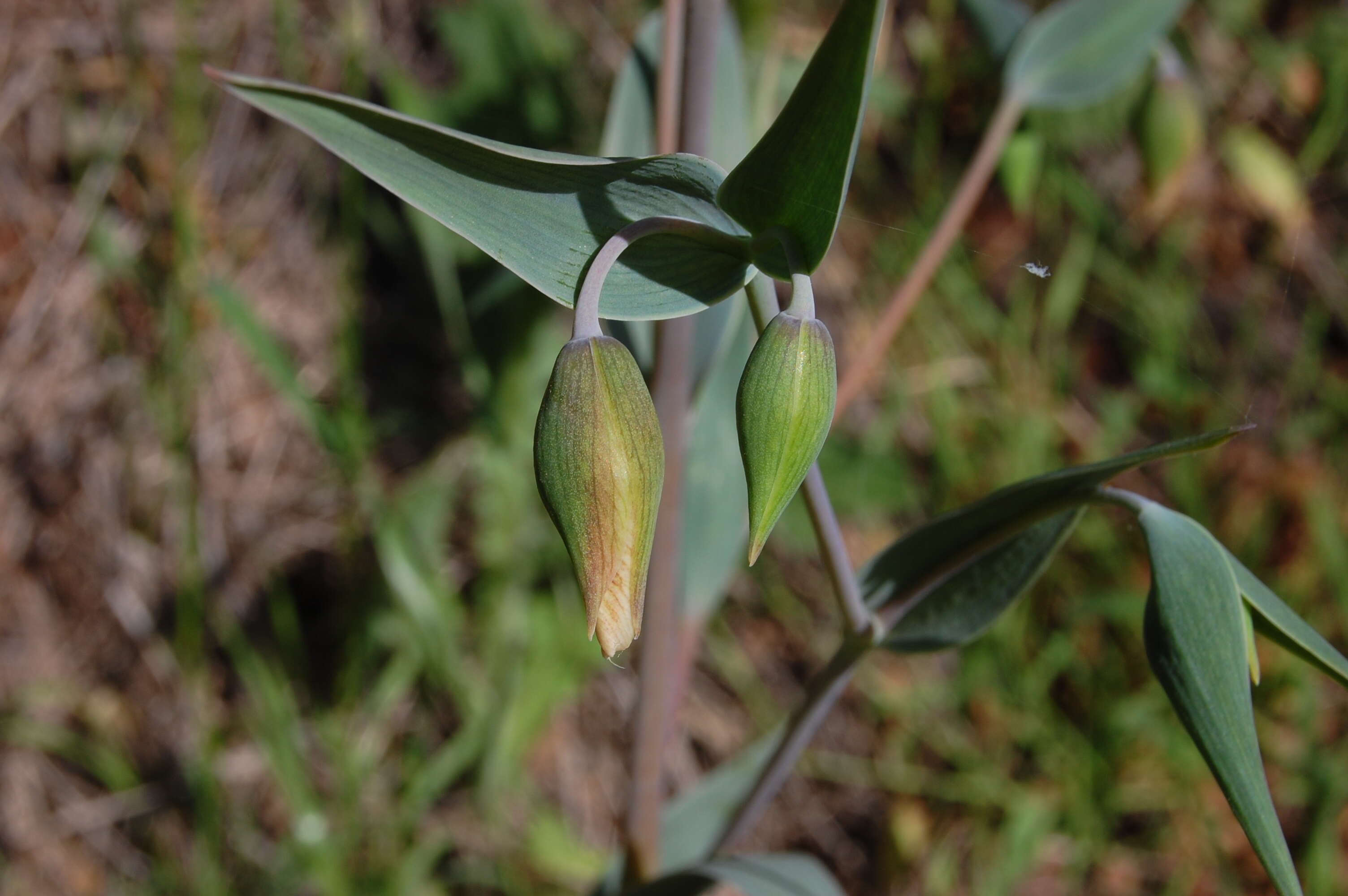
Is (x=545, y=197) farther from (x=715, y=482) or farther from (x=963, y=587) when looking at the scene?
(x=715, y=482)

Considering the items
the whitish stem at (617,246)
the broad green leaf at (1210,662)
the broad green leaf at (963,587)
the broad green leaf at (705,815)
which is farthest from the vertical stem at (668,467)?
the broad green leaf at (1210,662)

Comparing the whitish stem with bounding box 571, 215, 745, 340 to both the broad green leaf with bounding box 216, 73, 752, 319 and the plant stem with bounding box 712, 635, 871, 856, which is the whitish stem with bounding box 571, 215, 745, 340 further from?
the plant stem with bounding box 712, 635, 871, 856

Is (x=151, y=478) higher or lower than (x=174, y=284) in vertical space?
lower

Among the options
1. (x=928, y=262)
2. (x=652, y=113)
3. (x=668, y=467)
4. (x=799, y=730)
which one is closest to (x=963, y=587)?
(x=799, y=730)

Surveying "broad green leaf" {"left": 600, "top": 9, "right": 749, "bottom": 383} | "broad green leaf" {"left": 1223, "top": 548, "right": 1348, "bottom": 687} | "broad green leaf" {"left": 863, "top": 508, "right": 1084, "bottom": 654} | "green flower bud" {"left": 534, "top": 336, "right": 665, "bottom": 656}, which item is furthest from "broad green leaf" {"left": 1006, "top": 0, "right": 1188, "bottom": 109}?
"green flower bud" {"left": 534, "top": 336, "right": 665, "bottom": 656}

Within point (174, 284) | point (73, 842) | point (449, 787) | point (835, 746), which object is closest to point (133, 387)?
point (174, 284)

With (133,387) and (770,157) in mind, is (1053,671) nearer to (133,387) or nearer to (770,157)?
(770,157)
